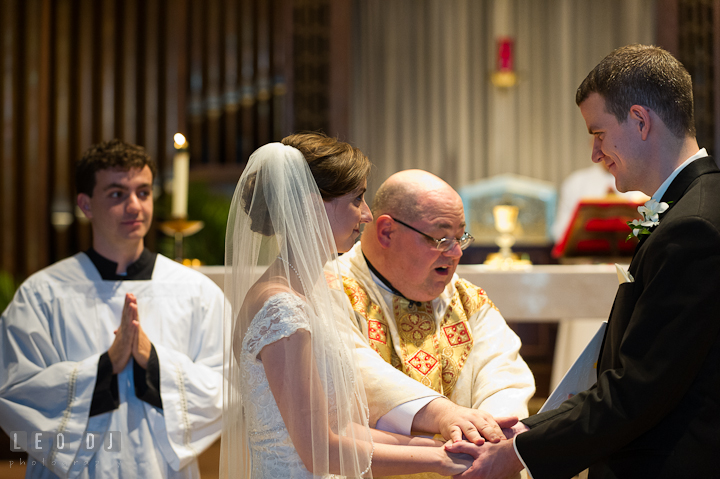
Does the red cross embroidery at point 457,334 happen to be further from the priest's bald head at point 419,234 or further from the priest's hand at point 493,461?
the priest's hand at point 493,461

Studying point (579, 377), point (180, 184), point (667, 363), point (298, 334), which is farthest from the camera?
point (180, 184)

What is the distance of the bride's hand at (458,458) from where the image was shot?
6.98 ft

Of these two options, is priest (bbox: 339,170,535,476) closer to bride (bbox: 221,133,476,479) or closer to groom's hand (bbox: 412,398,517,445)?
groom's hand (bbox: 412,398,517,445)

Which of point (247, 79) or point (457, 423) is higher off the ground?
point (247, 79)

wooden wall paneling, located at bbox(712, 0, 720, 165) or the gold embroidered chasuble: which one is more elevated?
wooden wall paneling, located at bbox(712, 0, 720, 165)

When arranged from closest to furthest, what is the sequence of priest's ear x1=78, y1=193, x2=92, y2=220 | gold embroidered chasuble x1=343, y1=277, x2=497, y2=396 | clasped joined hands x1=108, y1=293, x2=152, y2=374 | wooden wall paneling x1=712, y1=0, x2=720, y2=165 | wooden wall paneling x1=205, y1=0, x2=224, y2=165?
gold embroidered chasuble x1=343, y1=277, x2=497, y2=396 < clasped joined hands x1=108, y1=293, x2=152, y2=374 < priest's ear x1=78, y1=193, x2=92, y2=220 < wooden wall paneling x1=712, y1=0, x2=720, y2=165 < wooden wall paneling x1=205, y1=0, x2=224, y2=165

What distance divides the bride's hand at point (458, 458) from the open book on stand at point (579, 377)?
322 mm

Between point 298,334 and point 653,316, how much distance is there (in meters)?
0.93

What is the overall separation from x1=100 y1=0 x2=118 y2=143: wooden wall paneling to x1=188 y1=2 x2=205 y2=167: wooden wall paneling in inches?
28.0

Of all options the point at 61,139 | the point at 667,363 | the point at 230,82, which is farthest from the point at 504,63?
the point at 667,363

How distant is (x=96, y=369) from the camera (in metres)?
2.83

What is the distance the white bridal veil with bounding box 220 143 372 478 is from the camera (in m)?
1.96

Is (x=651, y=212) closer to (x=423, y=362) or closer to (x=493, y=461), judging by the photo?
(x=493, y=461)

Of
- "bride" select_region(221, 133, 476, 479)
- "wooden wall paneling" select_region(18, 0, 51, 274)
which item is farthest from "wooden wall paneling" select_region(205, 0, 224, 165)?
"bride" select_region(221, 133, 476, 479)
